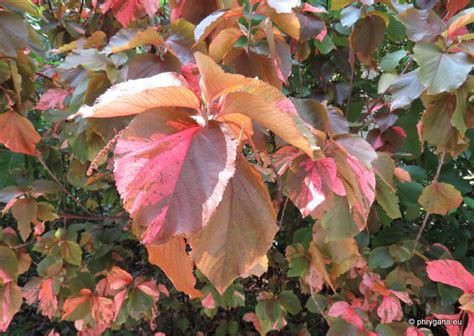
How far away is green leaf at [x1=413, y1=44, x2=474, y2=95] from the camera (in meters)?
0.68

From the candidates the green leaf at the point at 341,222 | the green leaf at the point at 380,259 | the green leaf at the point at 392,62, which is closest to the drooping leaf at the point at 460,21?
the green leaf at the point at 392,62

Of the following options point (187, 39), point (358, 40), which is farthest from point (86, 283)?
point (358, 40)

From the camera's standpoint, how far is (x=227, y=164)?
34 cm

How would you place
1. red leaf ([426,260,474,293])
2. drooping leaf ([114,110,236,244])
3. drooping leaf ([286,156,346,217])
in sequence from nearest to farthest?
drooping leaf ([114,110,236,244]), drooping leaf ([286,156,346,217]), red leaf ([426,260,474,293])

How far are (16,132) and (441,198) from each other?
3.37 ft

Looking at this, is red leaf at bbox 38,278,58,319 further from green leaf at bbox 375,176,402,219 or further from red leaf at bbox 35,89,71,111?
green leaf at bbox 375,176,402,219

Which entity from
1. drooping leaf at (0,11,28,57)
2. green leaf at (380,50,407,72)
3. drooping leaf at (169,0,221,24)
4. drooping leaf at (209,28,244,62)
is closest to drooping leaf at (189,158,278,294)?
drooping leaf at (209,28,244,62)

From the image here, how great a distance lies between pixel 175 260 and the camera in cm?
43

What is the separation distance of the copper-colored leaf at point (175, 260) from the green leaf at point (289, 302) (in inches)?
37.9

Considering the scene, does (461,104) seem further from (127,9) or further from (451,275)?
(127,9)

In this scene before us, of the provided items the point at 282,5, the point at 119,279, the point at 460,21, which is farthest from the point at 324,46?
the point at 119,279

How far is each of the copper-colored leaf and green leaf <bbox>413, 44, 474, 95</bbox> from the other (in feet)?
1.63

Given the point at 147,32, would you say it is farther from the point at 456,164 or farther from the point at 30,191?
the point at 456,164

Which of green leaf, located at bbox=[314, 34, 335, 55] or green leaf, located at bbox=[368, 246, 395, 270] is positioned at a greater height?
green leaf, located at bbox=[314, 34, 335, 55]
